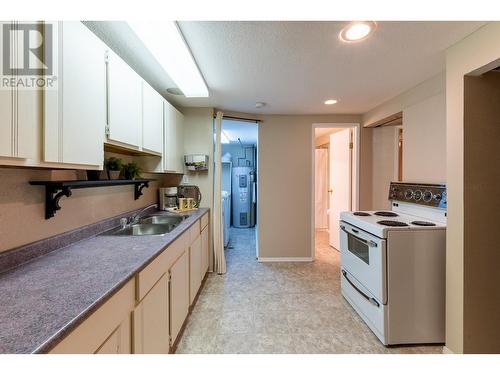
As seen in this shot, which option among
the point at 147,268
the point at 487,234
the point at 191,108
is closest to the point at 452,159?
the point at 487,234

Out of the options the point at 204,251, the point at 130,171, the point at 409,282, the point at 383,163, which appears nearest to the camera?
the point at 409,282

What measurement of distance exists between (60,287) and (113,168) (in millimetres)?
1053

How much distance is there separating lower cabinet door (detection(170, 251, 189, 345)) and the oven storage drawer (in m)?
1.50

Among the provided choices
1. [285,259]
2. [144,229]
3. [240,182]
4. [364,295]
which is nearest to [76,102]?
[144,229]

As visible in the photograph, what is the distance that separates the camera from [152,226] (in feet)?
7.12

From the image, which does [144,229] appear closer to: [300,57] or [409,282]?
[300,57]

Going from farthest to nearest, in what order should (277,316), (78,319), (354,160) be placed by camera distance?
(354,160), (277,316), (78,319)

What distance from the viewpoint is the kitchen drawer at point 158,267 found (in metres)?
1.08

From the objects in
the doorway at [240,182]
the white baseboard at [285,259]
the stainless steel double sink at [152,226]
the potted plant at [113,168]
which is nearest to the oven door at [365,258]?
the white baseboard at [285,259]

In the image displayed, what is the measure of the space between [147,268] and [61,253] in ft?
1.66

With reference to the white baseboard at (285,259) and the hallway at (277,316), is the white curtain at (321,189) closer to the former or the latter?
the white baseboard at (285,259)

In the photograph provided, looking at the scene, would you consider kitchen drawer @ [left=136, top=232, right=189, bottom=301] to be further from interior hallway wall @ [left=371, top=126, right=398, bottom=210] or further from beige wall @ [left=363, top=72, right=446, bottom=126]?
interior hallway wall @ [left=371, top=126, right=398, bottom=210]

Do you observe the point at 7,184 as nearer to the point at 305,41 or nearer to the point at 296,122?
the point at 305,41

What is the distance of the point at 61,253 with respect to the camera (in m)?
1.22
